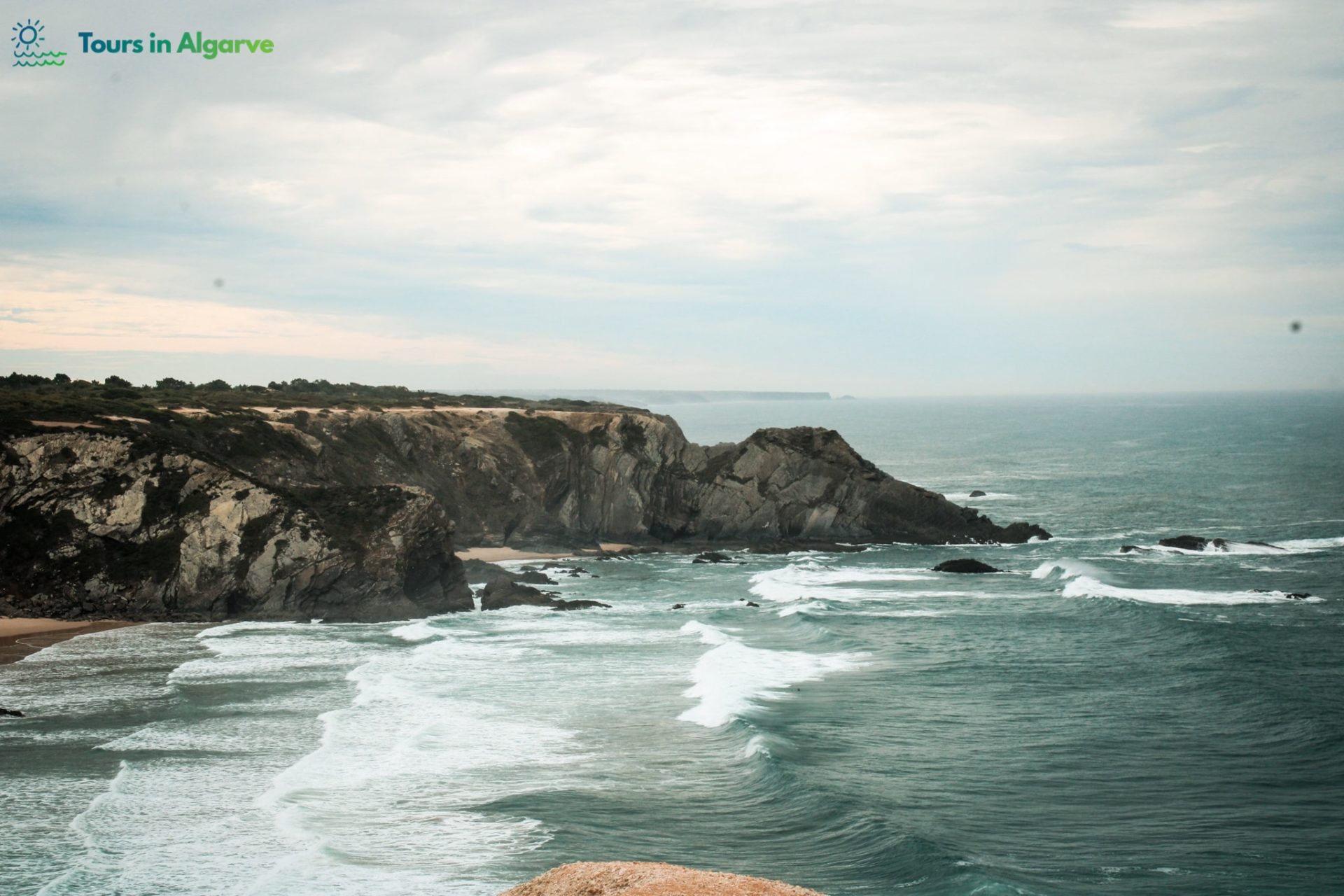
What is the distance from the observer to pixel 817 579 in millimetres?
64312

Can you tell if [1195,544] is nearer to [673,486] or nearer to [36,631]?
[673,486]

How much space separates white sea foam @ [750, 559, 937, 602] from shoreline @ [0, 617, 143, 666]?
3074 centimetres

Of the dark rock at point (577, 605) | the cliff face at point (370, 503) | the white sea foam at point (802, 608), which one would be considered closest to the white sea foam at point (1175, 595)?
the white sea foam at point (802, 608)

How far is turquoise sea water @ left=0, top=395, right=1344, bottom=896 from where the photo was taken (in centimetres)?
2314

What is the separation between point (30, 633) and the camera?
45.9 m

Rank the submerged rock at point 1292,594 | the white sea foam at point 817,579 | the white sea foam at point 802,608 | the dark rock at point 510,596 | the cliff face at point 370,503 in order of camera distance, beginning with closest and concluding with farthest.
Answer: the cliff face at point 370,503
the white sea foam at point 802,608
the submerged rock at point 1292,594
the dark rock at point 510,596
the white sea foam at point 817,579

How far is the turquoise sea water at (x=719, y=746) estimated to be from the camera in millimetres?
23141

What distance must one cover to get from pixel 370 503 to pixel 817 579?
25.3 meters

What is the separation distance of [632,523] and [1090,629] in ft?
121

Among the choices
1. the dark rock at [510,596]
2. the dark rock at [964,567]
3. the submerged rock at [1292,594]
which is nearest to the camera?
the submerged rock at [1292,594]

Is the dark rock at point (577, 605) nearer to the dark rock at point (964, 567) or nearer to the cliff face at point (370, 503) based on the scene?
the cliff face at point (370, 503)

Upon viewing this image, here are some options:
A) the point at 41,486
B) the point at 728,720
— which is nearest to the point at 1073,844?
the point at 728,720

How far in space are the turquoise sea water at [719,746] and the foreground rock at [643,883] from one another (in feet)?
26.7

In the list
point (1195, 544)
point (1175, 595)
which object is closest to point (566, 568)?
point (1175, 595)
